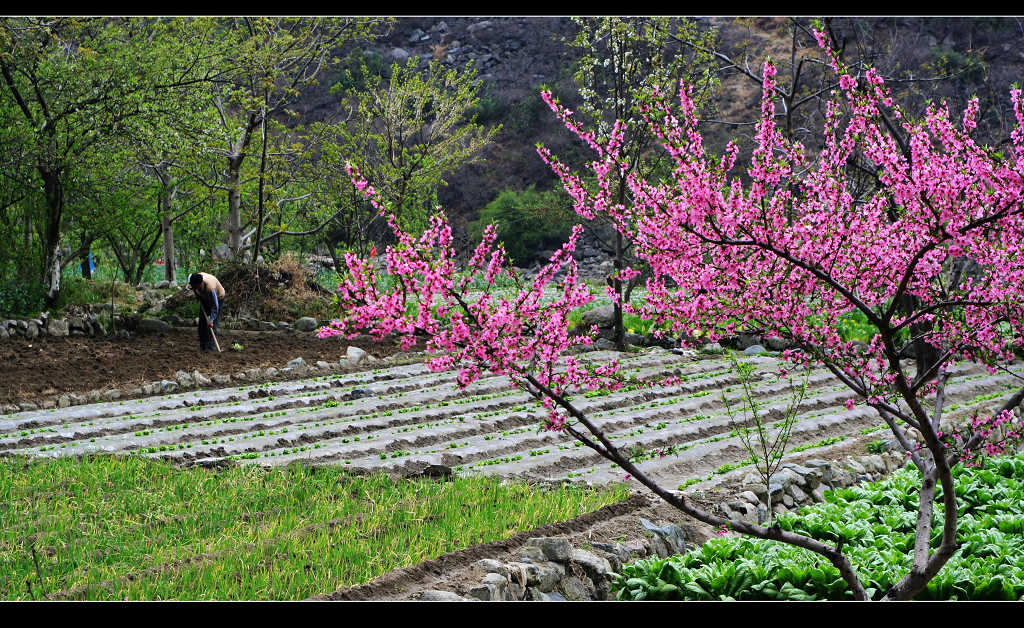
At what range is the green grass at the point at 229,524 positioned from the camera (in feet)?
12.7

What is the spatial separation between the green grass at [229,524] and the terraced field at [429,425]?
551 mm

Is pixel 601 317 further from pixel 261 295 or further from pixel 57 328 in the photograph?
pixel 57 328

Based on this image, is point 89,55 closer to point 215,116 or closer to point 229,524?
point 215,116

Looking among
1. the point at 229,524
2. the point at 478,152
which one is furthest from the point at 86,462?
the point at 478,152

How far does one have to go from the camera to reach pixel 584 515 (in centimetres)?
510

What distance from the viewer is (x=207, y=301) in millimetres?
11219

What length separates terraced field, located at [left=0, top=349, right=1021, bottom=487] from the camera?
650 centimetres

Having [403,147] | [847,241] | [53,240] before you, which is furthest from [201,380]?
[847,241]

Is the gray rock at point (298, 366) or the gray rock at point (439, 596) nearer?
the gray rock at point (439, 596)

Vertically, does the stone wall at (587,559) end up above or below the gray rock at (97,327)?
above

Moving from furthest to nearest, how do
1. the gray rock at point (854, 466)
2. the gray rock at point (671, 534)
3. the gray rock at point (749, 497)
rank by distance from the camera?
1. the gray rock at point (854, 466)
2. the gray rock at point (749, 497)
3. the gray rock at point (671, 534)

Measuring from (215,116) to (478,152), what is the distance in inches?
212

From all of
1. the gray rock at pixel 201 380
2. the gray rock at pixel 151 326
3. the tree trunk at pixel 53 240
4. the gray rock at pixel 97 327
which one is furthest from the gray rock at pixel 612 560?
the tree trunk at pixel 53 240

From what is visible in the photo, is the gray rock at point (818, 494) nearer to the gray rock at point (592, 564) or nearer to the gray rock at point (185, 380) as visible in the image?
the gray rock at point (592, 564)
